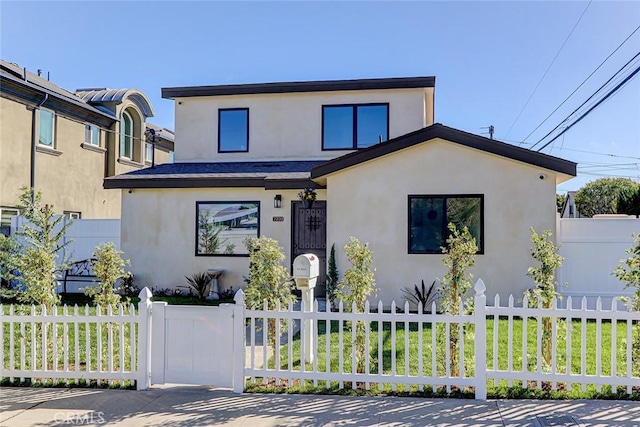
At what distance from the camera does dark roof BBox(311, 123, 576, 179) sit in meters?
8.94

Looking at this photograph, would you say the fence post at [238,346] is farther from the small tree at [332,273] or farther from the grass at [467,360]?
the small tree at [332,273]

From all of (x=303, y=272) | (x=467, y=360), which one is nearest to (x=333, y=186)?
(x=303, y=272)

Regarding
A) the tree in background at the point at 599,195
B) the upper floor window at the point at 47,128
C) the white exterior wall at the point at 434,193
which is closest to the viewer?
the white exterior wall at the point at 434,193

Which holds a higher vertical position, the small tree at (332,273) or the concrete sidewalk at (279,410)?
the small tree at (332,273)

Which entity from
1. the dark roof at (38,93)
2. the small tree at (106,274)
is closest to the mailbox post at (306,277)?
the small tree at (106,274)

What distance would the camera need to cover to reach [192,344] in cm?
506

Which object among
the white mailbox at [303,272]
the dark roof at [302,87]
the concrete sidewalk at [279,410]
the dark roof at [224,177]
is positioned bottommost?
the concrete sidewalk at [279,410]

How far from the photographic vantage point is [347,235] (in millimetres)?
9781

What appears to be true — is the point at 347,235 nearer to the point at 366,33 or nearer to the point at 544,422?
the point at 366,33

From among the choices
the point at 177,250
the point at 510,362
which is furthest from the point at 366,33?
the point at 510,362

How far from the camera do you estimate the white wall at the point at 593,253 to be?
947 cm

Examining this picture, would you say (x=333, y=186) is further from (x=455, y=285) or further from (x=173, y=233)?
(x=455, y=285)

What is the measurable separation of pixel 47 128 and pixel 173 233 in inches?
275

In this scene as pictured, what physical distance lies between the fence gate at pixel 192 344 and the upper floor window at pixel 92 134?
14131mm
